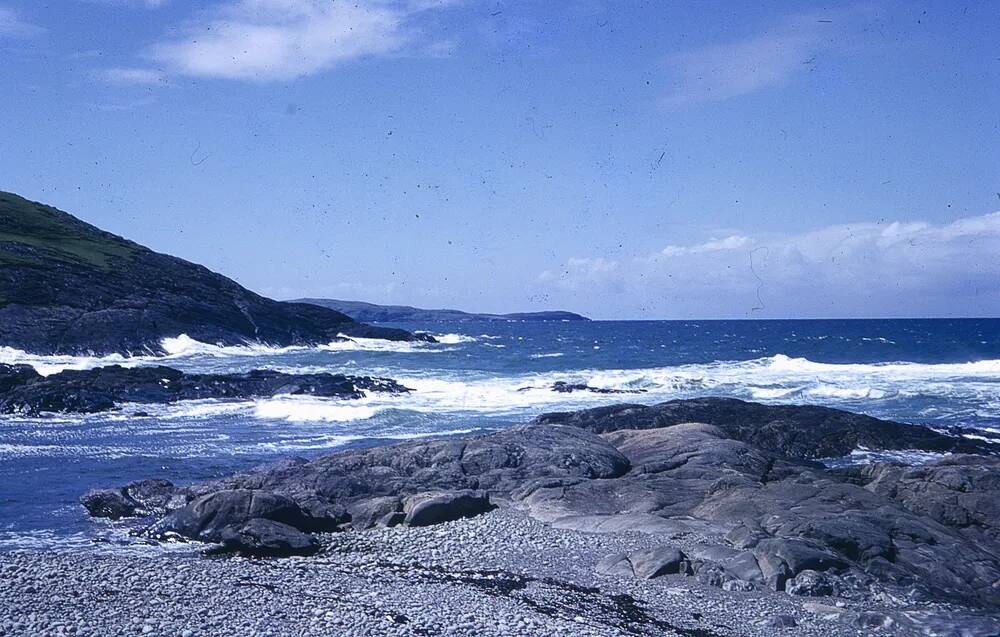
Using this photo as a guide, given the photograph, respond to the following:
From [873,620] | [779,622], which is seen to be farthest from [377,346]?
[873,620]

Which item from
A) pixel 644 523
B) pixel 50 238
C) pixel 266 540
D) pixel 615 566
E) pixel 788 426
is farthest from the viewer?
pixel 50 238

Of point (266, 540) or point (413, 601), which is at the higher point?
point (266, 540)

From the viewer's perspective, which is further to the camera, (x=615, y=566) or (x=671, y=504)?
(x=671, y=504)

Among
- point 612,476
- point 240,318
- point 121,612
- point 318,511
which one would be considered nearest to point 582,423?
point 612,476

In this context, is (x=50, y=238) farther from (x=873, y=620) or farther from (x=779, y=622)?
(x=873, y=620)

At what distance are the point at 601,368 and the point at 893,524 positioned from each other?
2012 inches

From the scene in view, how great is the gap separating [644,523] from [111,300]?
6836 cm

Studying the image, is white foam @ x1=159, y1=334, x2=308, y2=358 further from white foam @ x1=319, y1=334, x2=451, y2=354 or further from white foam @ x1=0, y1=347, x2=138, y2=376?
white foam @ x1=319, y1=334, x2=451, y2=354

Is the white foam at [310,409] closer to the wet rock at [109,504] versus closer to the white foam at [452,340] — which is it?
the wet rock at [109,504]

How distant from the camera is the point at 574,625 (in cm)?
1176

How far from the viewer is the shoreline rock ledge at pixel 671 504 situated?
46.2 feet

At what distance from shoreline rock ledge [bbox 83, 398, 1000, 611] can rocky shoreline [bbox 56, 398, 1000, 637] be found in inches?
1.6

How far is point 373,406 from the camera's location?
132ft

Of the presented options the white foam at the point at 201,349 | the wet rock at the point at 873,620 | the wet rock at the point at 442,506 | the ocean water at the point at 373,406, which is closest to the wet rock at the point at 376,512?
the wet rock at the point at 442,506
